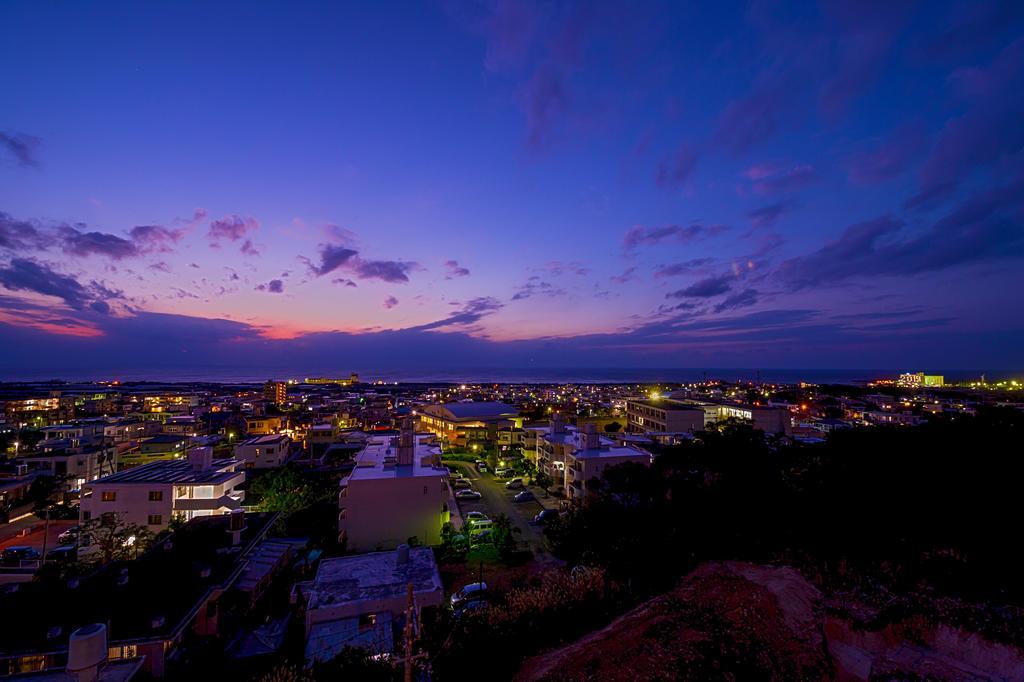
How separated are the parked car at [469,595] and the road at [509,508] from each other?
13.0 feet

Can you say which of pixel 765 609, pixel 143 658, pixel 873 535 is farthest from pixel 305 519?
pixel 873 535

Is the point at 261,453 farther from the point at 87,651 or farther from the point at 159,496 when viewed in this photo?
the point at 87,651

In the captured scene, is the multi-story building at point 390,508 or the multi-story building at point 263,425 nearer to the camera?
the multi-story building at point 390,508

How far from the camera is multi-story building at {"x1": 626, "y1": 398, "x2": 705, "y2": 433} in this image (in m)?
39.9

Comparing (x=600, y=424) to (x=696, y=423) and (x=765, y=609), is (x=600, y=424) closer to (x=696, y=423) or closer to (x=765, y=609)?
(x=696, y=423)

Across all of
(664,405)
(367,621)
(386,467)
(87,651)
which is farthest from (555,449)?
(87,651)

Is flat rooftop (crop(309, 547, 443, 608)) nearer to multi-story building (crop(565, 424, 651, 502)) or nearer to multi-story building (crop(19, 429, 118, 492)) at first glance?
multi-story building (crop(565, 424, 651, 502))

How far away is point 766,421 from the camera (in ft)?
132

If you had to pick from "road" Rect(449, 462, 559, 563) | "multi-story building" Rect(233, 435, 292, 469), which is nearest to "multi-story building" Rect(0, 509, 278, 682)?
"road" Rect(449, 462, 559, 563)

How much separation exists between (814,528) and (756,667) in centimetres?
685

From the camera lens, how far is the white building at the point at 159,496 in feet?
56.0

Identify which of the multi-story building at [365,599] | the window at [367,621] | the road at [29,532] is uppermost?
the multi-story building at [365,599]

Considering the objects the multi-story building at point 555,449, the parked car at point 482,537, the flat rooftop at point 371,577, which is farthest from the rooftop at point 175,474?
the multi-story building at point 555,449

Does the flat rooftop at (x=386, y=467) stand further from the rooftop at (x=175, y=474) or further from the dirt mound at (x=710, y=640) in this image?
the dirt mound at (x=710, y=640)
